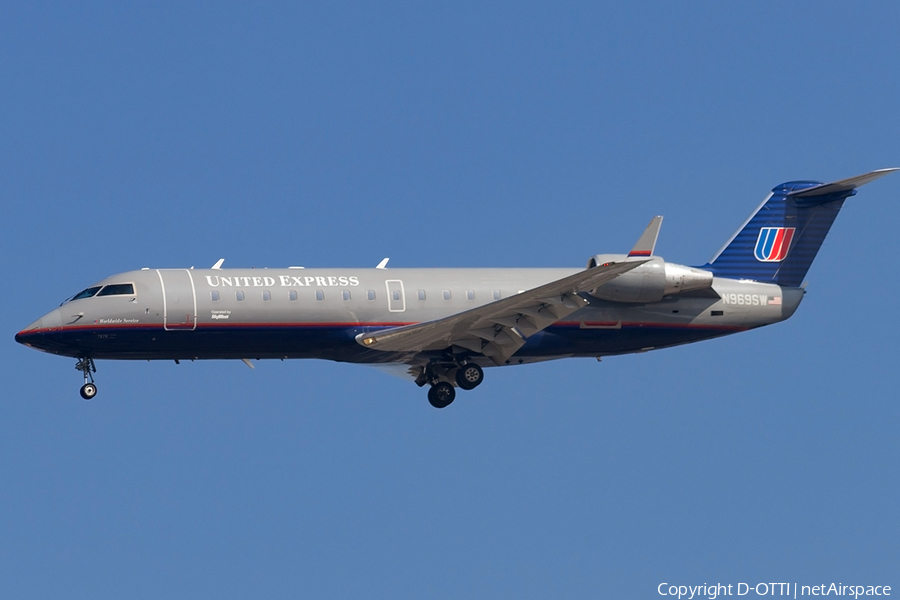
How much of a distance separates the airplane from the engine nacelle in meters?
0.03

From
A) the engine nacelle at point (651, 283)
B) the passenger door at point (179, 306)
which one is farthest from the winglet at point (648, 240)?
the passenger door at point (179, 306)

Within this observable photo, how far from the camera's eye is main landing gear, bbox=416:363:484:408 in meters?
33.9

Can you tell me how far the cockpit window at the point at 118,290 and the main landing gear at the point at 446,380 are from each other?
7.83 m

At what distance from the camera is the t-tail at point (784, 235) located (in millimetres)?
36156

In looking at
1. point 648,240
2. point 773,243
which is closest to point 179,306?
point 648,240

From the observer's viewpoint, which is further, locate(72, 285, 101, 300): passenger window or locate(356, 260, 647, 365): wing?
locate(72, 285, 101, 300): passenger window

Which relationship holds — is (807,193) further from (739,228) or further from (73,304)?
(73,304)

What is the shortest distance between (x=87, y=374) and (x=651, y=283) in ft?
47.4

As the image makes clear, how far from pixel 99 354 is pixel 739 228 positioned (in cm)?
1751

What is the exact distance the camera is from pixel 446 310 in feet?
112

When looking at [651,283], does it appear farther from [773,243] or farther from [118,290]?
[118,290]

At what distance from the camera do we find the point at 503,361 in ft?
113

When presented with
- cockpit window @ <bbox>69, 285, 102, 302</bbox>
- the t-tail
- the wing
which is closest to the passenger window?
cockpit window @ <bbox>69, 285, 102, 302</bbox>

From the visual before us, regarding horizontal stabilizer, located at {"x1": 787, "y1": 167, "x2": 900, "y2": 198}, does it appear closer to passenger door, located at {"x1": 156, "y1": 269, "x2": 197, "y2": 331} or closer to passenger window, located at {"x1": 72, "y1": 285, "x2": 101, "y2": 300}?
passenger door, located at {"x1": 156, "y1": 269, "x2": 197, "y2": 331}
